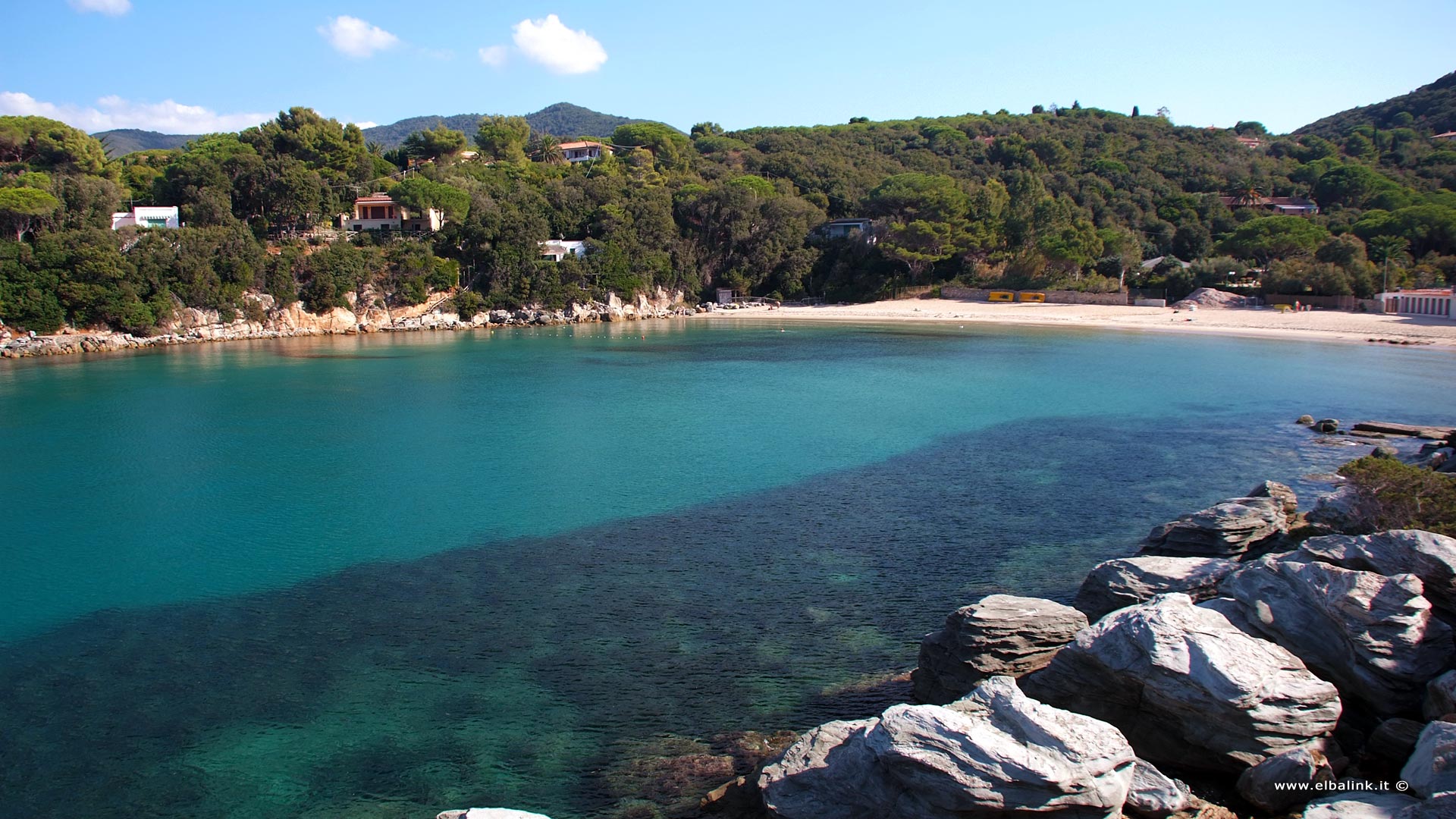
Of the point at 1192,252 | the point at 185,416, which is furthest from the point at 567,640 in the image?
the point at 1192,252

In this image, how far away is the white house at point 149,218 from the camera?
52.9 m

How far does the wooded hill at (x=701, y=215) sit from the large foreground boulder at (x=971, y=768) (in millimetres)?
51083

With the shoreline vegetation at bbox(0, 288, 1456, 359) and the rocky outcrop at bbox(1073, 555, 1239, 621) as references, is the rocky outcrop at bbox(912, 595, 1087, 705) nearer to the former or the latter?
the rocky outcrop at bbox(1073, 555, 1239, 621)

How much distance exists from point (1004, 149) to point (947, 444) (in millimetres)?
76417

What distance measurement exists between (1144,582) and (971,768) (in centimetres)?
544

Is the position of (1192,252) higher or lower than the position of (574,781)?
higher

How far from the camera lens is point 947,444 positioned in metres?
23.7

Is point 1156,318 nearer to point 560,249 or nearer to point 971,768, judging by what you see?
point 560,249

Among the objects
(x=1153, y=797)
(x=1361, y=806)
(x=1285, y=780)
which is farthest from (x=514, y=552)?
(x=1361, y=806)

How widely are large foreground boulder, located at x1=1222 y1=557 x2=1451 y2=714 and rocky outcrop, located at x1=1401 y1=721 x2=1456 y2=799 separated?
145cm

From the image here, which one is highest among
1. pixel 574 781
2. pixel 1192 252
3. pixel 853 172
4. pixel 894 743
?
pixel 853 172

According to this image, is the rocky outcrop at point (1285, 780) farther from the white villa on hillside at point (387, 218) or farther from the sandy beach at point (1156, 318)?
the white villa on hillside at point (387, 218)

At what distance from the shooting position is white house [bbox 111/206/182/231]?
52.9 meters

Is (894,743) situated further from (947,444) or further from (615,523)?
(947,444)
